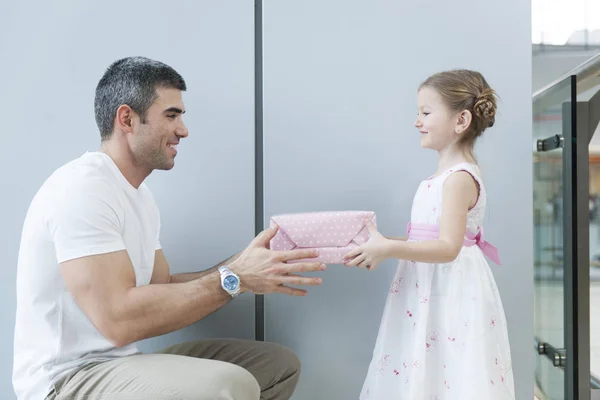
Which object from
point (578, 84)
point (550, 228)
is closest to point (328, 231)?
point (550, 228)

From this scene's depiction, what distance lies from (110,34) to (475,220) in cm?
123

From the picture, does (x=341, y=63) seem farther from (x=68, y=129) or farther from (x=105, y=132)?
(x=68, y=129)

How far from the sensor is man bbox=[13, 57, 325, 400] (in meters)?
1.18

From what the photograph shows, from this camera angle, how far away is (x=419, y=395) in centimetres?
137

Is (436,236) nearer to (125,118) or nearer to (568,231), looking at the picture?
(568,231)

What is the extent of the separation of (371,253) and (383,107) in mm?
542

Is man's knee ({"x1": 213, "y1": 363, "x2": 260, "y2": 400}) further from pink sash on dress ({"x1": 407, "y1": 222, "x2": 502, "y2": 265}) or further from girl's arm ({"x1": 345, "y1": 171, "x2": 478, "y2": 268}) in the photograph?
pink sash on dress ({"x1": 407, "y1": 222, "x2": 502, "y2": 265})

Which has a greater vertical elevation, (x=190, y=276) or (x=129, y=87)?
(x=129, y=87)

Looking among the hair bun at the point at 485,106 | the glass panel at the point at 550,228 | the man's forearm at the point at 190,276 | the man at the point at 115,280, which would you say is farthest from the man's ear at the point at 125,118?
the glass panel at the point at 550,228

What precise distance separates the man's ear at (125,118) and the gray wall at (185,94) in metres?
0.26

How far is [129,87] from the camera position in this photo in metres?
1.40

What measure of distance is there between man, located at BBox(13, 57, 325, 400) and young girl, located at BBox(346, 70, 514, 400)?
312 millimetres

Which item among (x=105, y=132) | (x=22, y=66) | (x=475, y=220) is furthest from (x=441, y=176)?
(x=22, y=66)

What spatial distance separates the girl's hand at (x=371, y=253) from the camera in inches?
51.2
